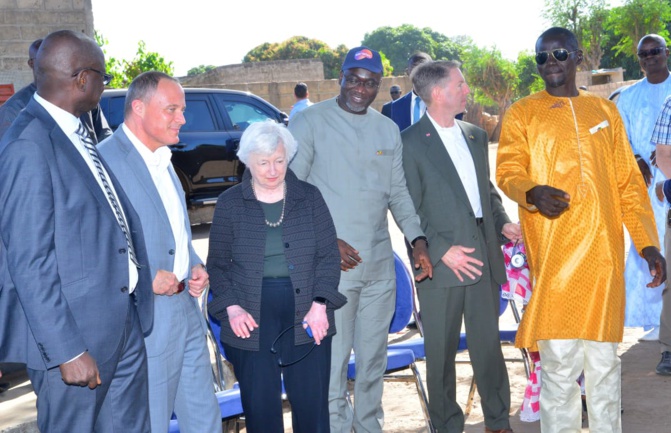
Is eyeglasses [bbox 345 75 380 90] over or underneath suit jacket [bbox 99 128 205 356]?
over

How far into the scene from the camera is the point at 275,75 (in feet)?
124

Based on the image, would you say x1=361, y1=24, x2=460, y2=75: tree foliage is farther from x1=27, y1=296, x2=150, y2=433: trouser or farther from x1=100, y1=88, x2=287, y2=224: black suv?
x1=27, y1=296, x2=150, y2=433: trouser

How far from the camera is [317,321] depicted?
3748mm

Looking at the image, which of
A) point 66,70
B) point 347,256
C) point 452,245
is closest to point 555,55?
point 452,245

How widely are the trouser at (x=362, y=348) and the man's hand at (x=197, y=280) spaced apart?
783 millimetres

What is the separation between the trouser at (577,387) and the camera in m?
4.07

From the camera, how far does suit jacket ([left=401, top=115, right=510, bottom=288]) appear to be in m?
4.51

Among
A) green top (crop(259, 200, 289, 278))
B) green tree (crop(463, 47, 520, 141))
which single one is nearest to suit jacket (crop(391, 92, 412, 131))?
green top (crop(259, 200, 289, 278))

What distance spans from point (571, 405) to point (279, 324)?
1.47 metres

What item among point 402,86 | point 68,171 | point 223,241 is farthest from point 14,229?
point 402,86

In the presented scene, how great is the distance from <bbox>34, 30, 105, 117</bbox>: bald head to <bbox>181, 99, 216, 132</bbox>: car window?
9000mm

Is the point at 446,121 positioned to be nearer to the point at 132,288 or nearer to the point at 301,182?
the point at 301,182

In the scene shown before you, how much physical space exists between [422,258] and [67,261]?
75.2 inches

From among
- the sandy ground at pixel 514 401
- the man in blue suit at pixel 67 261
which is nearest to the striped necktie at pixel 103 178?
the man in blue suit at pixel 67 261
